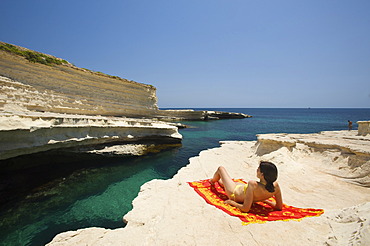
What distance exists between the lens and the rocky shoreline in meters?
2.15

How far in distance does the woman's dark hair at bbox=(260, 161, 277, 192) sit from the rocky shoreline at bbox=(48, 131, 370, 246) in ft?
1.98

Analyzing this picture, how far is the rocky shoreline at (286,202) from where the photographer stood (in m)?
2.15

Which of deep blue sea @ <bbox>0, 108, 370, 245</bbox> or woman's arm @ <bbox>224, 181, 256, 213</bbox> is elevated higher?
woman's arm @ <bbox>224, 181, 256, 213</bbox>

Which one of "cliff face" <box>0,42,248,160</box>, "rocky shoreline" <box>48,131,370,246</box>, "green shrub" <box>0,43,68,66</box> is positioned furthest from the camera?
"green shrub" <box>0,43,68,66</box>

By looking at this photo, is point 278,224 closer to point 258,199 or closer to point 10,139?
point 258,199

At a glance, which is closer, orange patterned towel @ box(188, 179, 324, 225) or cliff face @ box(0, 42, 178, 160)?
orange patterned towel @ box(188, 179, 324, 225)

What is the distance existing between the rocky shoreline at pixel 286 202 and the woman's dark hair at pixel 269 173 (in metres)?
0.60

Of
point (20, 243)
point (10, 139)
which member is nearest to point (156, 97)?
point (10, 139)

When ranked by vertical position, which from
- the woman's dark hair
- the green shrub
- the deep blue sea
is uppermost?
the green shrub

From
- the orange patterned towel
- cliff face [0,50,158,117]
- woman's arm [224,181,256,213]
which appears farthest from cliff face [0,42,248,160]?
woman's arm [224,181,256,213]

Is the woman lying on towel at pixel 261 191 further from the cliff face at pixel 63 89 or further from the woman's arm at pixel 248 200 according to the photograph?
the cliff face at pixel 63 89

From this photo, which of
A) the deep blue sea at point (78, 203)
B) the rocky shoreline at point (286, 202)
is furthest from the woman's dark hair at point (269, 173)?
the deep blue sea at point (78, 203)

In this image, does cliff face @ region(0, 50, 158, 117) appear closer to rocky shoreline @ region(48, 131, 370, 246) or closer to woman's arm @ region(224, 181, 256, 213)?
rocky shoreline @ region(48, 131, 370, 246)

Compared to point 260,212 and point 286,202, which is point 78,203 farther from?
point 286,202
